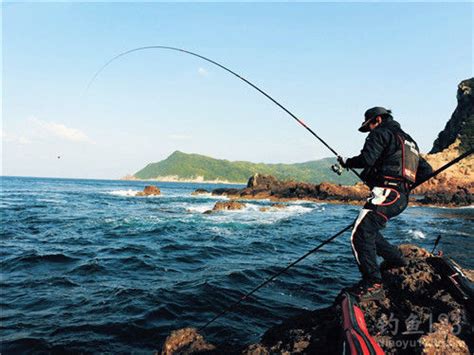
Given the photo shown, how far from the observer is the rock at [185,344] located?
14.6ft

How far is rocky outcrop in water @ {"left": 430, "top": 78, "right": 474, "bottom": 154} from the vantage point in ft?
262

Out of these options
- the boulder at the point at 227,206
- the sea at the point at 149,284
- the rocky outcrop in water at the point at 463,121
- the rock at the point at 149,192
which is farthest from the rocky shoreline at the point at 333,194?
the sea at the point at 149,284

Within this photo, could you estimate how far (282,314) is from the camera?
22.4ft

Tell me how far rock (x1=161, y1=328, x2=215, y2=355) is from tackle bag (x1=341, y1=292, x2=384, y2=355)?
7.06ft

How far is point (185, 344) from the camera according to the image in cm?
460

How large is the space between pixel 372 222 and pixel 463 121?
103991 mm

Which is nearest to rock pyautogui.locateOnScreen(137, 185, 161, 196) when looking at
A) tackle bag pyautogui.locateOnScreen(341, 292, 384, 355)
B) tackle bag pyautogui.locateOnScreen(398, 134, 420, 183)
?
tackle bag pyautogui.locateOnScreen(398, 134, 420, 183)

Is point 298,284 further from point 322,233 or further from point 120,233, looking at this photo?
point 120,233

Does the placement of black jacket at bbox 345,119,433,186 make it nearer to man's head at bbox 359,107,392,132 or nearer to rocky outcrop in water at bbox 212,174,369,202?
man's head at bbox 359,107,392,132

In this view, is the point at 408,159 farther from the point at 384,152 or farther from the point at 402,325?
the point at 402,325

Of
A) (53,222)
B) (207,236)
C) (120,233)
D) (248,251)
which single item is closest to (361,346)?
(248,251)

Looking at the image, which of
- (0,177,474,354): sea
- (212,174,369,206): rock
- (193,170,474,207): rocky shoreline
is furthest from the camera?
(212,174,369,206): rock

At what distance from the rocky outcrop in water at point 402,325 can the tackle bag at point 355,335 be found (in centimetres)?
25

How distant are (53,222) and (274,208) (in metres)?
23.9
